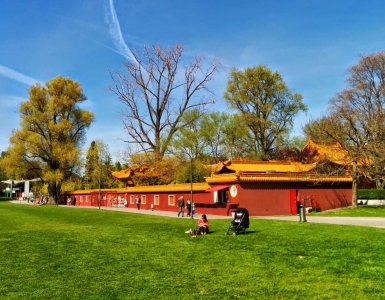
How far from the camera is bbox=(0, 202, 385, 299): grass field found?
8422mm

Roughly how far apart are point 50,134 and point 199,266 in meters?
53.3

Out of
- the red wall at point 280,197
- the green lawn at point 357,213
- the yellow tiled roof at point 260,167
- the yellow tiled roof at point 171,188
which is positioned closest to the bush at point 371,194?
the red wall at point 280,197

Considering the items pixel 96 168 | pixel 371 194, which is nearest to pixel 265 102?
pixel 371 194

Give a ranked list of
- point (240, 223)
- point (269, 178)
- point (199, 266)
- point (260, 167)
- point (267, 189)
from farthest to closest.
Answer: point (260, 167), point (267, 189), point (269, 178), point (240, 223), point (199, 266)

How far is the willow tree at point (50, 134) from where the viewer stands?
58781 mm

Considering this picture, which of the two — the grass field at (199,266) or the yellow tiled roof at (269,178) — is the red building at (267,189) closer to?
the yellow tiled roof at (269,178)

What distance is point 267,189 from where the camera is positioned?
3272 centimetres

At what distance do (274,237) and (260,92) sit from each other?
3801 cm

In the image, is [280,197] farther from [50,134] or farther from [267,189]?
[50,134]

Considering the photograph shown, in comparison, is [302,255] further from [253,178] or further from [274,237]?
[253,178]

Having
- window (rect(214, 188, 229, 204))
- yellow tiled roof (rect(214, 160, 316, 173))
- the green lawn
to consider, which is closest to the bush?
yellow tiled roof (rect(214, 160, 316, 173))

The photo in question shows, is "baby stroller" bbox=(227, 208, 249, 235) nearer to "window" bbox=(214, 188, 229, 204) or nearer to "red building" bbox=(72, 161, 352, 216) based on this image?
"red building" bbox=(72, 161, 352, 216)

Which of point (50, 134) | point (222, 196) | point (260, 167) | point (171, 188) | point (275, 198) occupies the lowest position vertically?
point (275, 198)

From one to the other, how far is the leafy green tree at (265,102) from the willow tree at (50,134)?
23.6 m
